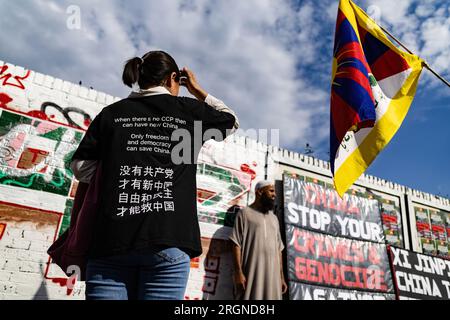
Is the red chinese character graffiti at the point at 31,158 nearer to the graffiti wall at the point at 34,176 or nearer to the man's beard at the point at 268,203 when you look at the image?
the graffiti wall at the point at 34,176

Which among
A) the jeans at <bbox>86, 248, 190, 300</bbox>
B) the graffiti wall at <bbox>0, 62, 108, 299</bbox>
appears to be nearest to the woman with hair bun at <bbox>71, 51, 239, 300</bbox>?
the jeans at <bbox>86, 248, 190, 300</bbox>

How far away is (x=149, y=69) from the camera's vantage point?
1447mm

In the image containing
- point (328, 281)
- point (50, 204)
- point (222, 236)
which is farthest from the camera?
point (328, 281)

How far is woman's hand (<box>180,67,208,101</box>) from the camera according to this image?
158cm

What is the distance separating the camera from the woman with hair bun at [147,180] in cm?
114

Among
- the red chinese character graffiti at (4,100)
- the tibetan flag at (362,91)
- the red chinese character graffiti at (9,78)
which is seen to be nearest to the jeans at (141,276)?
the tibetan flag at (362,91)

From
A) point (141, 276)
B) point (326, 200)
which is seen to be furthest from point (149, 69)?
point (326, 200)

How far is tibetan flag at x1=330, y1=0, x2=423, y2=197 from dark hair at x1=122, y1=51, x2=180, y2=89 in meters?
1.89

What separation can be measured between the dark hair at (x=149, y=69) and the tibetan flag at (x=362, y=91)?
6.21ft

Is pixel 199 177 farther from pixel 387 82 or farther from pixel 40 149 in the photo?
pixel 387 82

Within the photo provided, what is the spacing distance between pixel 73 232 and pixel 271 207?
11.1 ft

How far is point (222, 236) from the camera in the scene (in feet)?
14.8
